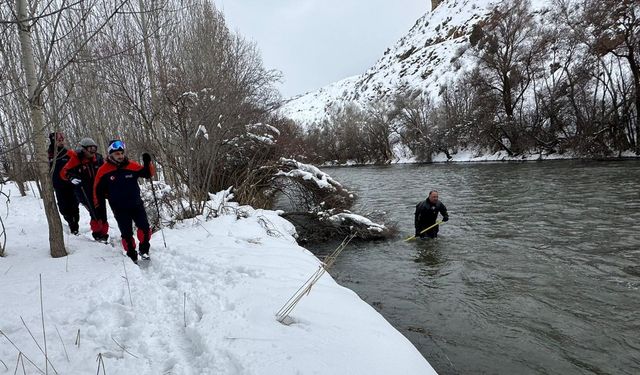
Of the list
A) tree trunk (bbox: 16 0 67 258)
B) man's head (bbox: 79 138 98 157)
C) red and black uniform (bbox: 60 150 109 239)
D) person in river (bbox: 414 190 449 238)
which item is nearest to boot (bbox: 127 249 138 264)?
tree trunk (bbox: 16 0 67 258)

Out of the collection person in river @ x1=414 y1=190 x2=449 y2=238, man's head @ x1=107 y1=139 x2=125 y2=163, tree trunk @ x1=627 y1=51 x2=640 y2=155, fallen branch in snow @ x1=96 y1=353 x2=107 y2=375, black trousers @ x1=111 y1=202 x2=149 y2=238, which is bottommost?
person in river @ x1=414 y1=190 x2=449 y2=238

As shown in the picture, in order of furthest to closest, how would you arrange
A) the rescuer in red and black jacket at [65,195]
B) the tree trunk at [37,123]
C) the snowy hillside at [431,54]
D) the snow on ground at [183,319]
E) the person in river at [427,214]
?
the snowy hillside at [431,54] → the person in river at [427,214] → the rescuer in red and black jacket at [65,195] → the tree trunk at [37,123] → the snow on ground at [183,319]

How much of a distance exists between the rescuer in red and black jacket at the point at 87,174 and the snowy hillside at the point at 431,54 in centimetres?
5456

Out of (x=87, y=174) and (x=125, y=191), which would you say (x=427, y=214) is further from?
(x=87, y=174)

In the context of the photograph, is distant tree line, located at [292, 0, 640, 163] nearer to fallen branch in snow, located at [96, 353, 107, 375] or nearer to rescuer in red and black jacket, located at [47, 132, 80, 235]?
rescuer in red and black jacket, located at [47, 132, 80, 235]

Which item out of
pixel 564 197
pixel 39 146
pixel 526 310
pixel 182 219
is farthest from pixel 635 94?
pixel 39 146

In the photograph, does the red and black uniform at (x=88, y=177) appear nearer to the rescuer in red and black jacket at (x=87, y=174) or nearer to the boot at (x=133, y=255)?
the rescuer in red and black jacket at (x=87, y=174)

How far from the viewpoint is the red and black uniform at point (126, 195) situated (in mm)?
4508

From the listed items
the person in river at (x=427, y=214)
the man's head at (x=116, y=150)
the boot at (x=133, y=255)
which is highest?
the man's head at (x=116, y=150)

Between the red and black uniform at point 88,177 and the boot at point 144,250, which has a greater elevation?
the red and black uniform at point 88,177

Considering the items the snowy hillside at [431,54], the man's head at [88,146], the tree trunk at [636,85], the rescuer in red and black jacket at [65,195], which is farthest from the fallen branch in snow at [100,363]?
the snowy hillside at [431,54]

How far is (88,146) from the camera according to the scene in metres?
5.27

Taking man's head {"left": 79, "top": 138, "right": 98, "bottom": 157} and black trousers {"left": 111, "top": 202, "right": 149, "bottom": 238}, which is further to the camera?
man's head {"left": 79, "top": 138, "right": 98, "bottom": 157}

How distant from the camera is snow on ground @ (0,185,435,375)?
239cm
